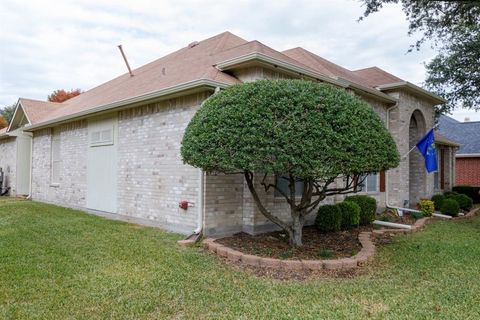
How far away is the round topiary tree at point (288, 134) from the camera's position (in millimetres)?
5359

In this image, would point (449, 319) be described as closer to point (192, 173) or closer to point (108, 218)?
point (192, 173)

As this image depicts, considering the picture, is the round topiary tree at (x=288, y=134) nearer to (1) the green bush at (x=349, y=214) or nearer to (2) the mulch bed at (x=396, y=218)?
(1) the green bush at (x=349, y=214)

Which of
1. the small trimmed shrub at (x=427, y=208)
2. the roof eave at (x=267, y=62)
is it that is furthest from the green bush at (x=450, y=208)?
the roof eave at (x=267, y=62)

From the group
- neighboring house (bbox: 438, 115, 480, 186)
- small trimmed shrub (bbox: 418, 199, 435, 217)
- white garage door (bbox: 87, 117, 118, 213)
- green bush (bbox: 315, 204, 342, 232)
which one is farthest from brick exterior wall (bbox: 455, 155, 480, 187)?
white garage door (bbox: 87, 117, 118, 213)

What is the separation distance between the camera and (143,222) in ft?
28.9

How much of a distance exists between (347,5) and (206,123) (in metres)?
7.17

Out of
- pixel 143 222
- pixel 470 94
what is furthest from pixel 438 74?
pixel 143 222

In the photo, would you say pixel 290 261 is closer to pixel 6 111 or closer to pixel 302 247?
pixel 302 247

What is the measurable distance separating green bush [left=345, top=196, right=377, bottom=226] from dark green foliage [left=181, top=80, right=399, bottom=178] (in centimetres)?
387

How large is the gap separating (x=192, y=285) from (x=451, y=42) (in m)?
14.6

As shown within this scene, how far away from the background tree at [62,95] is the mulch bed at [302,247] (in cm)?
3284

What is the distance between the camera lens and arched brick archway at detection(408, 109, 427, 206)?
1392cm

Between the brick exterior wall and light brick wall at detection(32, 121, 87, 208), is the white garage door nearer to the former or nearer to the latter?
light brick wall at detection(32, 121, 87, 208)

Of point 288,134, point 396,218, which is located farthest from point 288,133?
A: point 396,218
